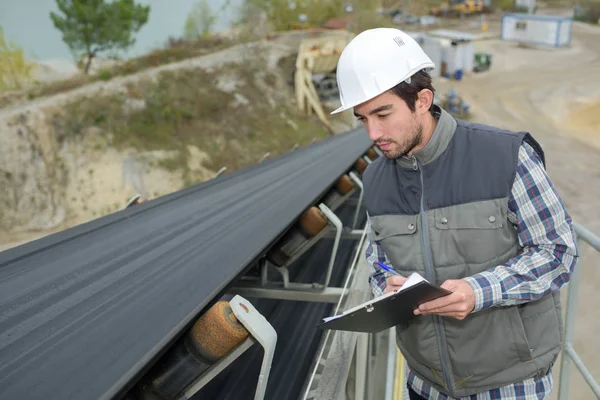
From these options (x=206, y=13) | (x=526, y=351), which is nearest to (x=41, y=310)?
(x=526, y=351)

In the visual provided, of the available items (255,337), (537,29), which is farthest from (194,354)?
(537,29)

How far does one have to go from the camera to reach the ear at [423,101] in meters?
1.43

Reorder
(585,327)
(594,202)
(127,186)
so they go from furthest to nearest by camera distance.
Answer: (127,186) → (594,202) → (585,327)

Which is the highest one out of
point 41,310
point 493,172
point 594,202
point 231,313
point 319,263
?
point 493,172

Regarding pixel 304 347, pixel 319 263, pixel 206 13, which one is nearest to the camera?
pixel 304 347

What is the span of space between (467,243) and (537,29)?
4031 cm

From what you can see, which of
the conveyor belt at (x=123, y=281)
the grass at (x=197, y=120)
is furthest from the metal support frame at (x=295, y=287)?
the grass at (x=197, y=120)

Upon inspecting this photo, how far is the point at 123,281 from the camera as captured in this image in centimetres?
205

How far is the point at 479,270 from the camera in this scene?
1438 millimetres

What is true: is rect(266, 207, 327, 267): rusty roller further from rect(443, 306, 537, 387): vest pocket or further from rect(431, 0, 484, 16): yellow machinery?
rect(431, 0, 484, 16): yellow machinery

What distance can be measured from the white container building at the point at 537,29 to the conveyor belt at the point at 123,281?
123ft

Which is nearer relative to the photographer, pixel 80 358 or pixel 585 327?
pixel 80 358

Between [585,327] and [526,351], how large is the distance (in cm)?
1003

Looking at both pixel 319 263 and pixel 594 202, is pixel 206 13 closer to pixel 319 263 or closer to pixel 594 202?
pixel 594 202
